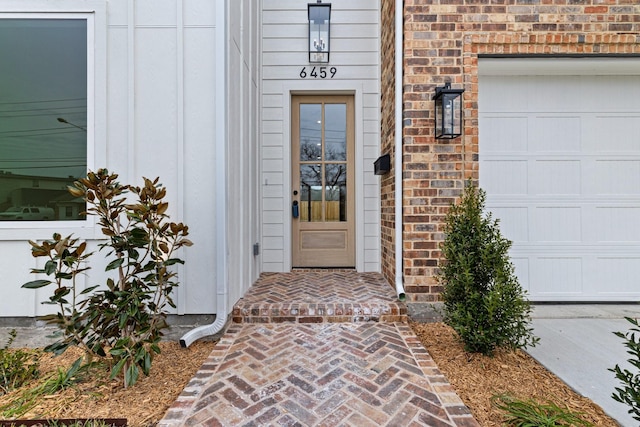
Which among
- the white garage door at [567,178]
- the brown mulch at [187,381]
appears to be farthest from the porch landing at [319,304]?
the white garage door at [567,178]

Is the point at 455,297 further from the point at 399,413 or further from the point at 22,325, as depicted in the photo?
the point at 22,325

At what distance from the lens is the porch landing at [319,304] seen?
2.63 metres

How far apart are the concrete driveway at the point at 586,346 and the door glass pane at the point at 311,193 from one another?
2.61 m

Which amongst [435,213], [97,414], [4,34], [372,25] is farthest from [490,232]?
[4,34]

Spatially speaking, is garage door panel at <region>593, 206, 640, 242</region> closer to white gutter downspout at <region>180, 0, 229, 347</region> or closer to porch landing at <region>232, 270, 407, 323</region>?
porch landing at <region>232, 270, 407, 323</region>

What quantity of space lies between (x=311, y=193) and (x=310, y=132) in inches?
32.4

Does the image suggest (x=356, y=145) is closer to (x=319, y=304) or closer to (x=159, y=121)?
(x=319, y=304)

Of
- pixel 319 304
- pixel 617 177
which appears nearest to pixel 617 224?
pixel 617 177

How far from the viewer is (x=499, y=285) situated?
2.00m

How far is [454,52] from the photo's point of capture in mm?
2816

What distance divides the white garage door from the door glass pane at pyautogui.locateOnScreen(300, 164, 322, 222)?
1946mm

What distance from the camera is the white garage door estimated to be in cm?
313

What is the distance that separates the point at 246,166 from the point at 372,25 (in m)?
2.54

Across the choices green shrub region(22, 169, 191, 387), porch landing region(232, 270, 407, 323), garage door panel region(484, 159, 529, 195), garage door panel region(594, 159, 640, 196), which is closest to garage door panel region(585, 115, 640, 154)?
garage door panel region(594, 159, 640, 196)
